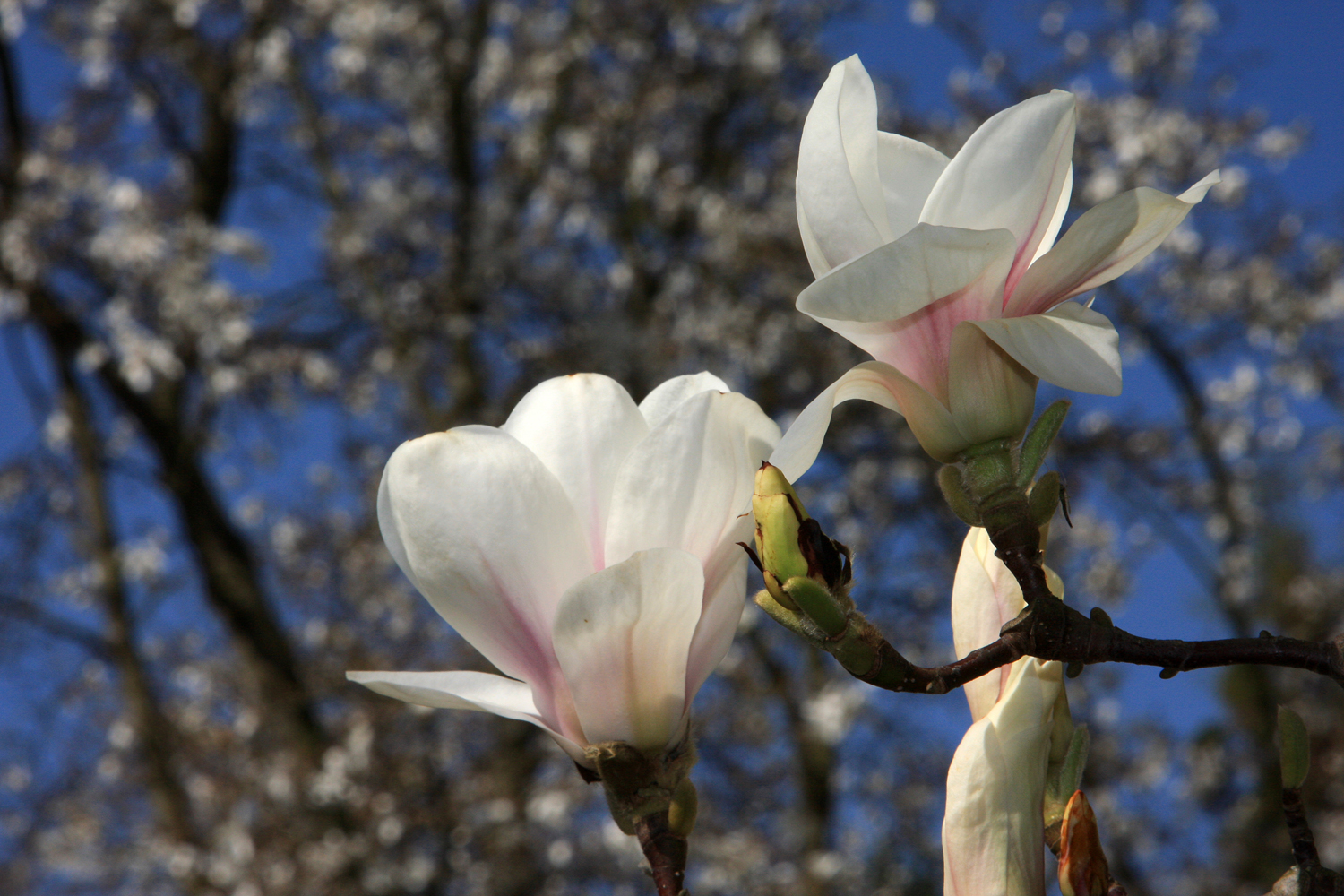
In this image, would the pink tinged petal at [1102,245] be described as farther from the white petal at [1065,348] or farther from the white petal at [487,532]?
the white petal at [487,532]

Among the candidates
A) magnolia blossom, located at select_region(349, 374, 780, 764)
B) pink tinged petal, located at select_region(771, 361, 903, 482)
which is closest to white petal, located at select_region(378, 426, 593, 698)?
magnolia blossom, located at select_region(349, 374, 780, 764)

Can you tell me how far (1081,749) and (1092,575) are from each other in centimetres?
678

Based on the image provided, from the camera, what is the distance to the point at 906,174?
57 centimetres

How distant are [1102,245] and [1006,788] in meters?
0.24

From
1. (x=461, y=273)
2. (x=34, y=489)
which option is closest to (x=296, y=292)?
(x=461, y=273)

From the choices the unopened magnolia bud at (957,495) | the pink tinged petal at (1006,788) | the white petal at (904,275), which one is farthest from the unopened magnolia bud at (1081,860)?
the white petal at (904,275)

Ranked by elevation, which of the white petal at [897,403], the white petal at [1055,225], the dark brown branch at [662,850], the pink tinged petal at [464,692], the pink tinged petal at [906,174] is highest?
the pink tinged petal at [906,174]

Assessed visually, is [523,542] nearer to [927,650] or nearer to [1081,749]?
[1081,749]

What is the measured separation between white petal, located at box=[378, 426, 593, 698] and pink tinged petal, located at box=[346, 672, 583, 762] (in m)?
0.02

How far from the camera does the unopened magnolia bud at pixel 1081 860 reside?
0.50m

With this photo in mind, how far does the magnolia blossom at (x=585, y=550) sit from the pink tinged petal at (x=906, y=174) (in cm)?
13

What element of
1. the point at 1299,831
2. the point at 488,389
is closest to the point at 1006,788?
the point at 1299,831

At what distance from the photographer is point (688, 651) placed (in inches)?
21.3

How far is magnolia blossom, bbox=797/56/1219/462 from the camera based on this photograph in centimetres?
45
